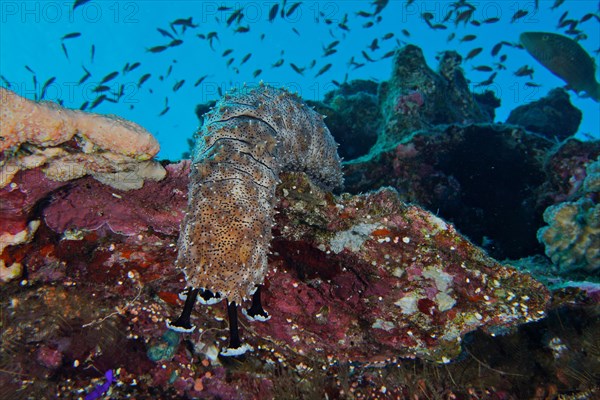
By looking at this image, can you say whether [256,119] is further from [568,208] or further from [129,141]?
[568,208]

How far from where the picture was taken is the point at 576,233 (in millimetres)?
4797

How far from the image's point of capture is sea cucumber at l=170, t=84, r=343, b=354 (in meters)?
2.47

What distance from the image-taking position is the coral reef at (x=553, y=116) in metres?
11.6

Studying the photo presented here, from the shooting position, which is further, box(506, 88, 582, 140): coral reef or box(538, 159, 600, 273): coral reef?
box(506, 88, 582, 140): coral reef

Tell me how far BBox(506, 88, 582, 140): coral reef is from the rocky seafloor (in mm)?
9779

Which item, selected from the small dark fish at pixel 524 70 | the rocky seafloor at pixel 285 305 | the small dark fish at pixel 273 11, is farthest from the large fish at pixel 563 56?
the small dark fish at pixel 273 11

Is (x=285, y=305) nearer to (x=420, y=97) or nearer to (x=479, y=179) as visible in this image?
(x=479, y=179)

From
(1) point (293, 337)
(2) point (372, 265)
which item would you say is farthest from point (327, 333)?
(2) point (372, 265)

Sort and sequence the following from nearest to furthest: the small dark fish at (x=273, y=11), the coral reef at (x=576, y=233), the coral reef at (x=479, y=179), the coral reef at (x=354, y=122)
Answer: the coral reef at (x=576, y=233) → the coral reef at (x=479, y=179) → the coral reef at (x=354, y=122) → the small dark fish at (x=273, y=11)

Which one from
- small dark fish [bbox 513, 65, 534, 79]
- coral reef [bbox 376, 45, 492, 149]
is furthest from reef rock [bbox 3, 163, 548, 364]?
small dark fish [bbox 513, 65, 534, 79]

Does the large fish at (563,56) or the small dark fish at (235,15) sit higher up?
the small dark fish at (235,15)

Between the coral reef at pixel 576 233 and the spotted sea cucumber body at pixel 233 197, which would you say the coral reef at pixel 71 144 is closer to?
the spotted sea cucumber body at pixel 233 197

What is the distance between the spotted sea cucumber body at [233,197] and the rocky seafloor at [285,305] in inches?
19.5

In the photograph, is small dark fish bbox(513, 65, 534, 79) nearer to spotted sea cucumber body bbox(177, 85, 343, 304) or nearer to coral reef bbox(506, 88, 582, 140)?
coral reef bbox(506, 88, 582, 140)
